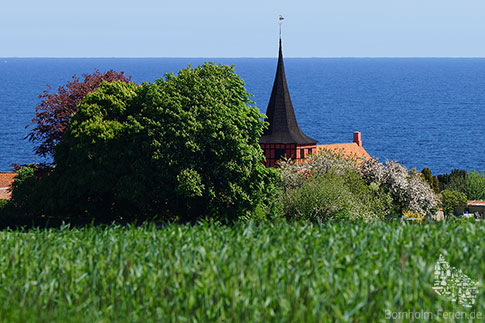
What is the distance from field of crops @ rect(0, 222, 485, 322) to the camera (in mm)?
12445

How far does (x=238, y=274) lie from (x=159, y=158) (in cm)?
2266

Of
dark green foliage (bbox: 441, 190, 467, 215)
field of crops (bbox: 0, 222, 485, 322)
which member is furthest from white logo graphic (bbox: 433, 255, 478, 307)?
dark green foliage (bbox: 441, 190, 467, 215)

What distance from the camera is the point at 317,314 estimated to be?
1189 centimetres

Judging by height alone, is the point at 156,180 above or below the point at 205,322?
below

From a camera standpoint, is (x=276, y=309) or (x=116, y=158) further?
(x=116, y=158)

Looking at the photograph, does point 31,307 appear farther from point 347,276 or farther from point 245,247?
point 347,276

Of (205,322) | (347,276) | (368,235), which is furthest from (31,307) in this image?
(368,235)

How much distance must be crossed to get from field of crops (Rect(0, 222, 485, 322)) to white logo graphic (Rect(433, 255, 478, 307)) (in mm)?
401

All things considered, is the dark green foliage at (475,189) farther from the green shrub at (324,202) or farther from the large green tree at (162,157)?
the large green tree at (162,157)

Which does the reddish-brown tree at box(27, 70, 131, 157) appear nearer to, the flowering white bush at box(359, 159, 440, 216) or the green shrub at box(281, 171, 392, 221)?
the green shrub at box(281, 171, 392, 221)

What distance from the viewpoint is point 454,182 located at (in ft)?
305

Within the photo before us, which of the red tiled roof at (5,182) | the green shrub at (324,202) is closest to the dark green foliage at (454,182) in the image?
the green shrub at (324,202)

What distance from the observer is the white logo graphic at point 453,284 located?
13.8 meters

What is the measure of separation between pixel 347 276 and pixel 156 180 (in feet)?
A: 78.2
